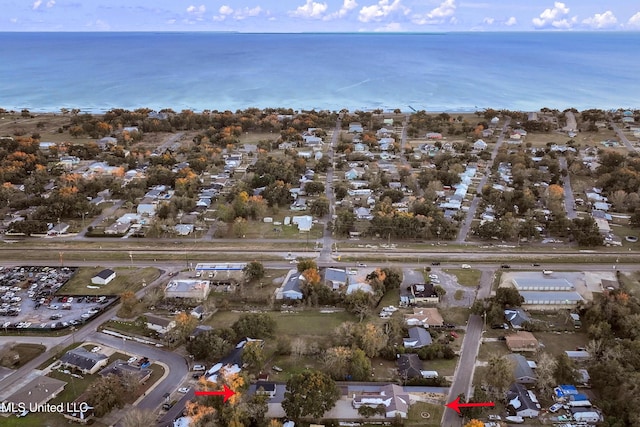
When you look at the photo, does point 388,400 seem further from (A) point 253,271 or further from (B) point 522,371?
(A) point 253,271

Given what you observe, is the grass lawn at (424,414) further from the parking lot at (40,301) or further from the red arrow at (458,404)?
the parking lot at (40,301)

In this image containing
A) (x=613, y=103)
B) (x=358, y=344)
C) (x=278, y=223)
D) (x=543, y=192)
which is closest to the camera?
(x=358, y=344)

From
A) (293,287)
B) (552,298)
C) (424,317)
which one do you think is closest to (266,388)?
(293,287)

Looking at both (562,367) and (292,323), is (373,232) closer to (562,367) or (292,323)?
(292,323)

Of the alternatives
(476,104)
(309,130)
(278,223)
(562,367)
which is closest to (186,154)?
(309,130)

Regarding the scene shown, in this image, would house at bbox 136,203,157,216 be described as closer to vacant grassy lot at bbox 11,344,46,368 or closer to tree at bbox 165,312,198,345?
vacant grassy lot at bbox 11,344,46,368

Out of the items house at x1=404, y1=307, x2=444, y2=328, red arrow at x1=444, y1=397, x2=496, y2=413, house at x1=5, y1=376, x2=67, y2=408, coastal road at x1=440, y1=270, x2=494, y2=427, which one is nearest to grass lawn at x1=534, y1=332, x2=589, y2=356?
coastal road at x1=440, y1=270, x2=494, y2=427

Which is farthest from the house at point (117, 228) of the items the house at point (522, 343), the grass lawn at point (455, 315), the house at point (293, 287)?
the house at point (522, 343)
